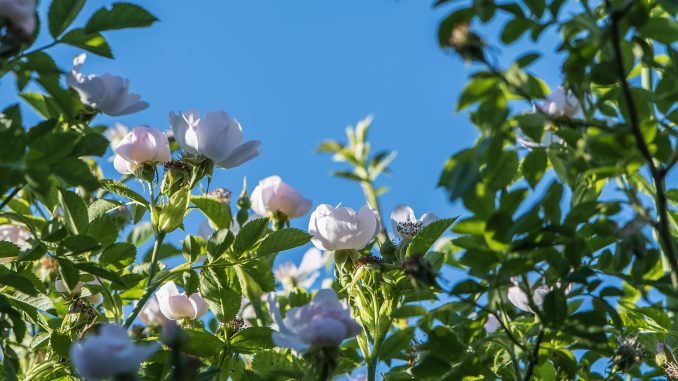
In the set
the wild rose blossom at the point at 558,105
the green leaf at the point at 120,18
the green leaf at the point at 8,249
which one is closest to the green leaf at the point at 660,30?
the wild rose blossom at the point at 558,105

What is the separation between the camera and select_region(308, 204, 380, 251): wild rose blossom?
62.0 inches

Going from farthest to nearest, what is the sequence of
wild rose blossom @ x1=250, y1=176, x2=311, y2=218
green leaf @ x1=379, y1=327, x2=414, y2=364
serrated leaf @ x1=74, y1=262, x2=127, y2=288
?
1. wild rose blossom @ x1=250, y1=176, x2=311, y2=218
2. green leaf @ x1=379, y1=327, x2=414, y2=364
3. serrated leaf @ x1=74, y1=262, x2=127, y2=288

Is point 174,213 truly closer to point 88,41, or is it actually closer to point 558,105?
point 88,41

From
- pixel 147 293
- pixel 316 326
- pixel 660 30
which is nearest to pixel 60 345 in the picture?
pixel 147 293

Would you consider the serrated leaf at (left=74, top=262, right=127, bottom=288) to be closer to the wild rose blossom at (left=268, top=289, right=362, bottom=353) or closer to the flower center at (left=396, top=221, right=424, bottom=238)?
the wild rose blossom at (left=268, top=289, right=362, bottom=353)

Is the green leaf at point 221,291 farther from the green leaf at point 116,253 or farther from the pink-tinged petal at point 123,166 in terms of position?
the pink-tinged petal at point 123,166

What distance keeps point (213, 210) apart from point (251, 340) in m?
0.27

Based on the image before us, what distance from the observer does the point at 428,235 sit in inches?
57.7

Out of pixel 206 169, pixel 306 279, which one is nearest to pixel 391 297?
pixel 206 169

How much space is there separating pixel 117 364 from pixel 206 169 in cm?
69

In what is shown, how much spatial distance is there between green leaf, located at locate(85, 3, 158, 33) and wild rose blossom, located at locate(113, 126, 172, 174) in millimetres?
326

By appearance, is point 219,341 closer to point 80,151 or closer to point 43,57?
point 80,151

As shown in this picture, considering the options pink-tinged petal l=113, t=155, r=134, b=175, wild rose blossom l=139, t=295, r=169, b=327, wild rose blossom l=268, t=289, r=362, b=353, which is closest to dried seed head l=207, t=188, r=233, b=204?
wild rose blossom l=139, t=295, r=169, b=327

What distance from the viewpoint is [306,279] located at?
2473 millimetres
